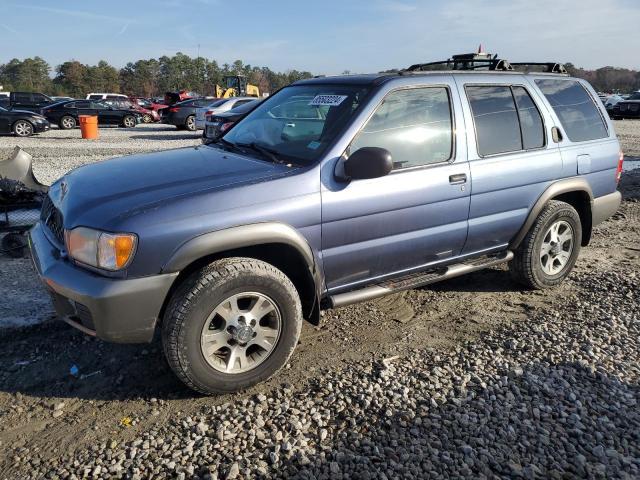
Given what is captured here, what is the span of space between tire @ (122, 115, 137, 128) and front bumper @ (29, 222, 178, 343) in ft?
78.3

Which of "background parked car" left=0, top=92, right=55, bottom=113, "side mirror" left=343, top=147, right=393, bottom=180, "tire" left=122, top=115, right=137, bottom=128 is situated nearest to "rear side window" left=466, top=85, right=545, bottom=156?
"side mirror" left=343, top=147, right=393, bottom=180

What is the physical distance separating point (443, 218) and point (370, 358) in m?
1.14

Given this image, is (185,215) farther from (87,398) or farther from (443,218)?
(443,218)

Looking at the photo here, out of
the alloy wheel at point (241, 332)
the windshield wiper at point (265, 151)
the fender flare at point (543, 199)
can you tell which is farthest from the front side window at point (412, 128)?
the alloy wheel at point (241, 332)

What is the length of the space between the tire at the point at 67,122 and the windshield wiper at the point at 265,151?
2233 cm

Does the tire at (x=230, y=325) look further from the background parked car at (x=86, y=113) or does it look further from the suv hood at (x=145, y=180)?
the background parked car at (x=86, y=113)

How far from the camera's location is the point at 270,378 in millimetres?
3336

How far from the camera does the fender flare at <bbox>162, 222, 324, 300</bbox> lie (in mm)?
2826

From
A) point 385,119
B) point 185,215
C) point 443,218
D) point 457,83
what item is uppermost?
point 457,83

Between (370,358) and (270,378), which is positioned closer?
(270,378)

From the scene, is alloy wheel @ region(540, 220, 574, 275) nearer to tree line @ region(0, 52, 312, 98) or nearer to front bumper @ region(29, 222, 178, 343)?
front bumper @ region(29, 222, 178, 343)

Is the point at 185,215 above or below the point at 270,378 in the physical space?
above

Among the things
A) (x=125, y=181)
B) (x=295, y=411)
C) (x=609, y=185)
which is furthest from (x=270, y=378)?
(x=609, y=185)

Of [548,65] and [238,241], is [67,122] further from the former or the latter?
[238,241]
